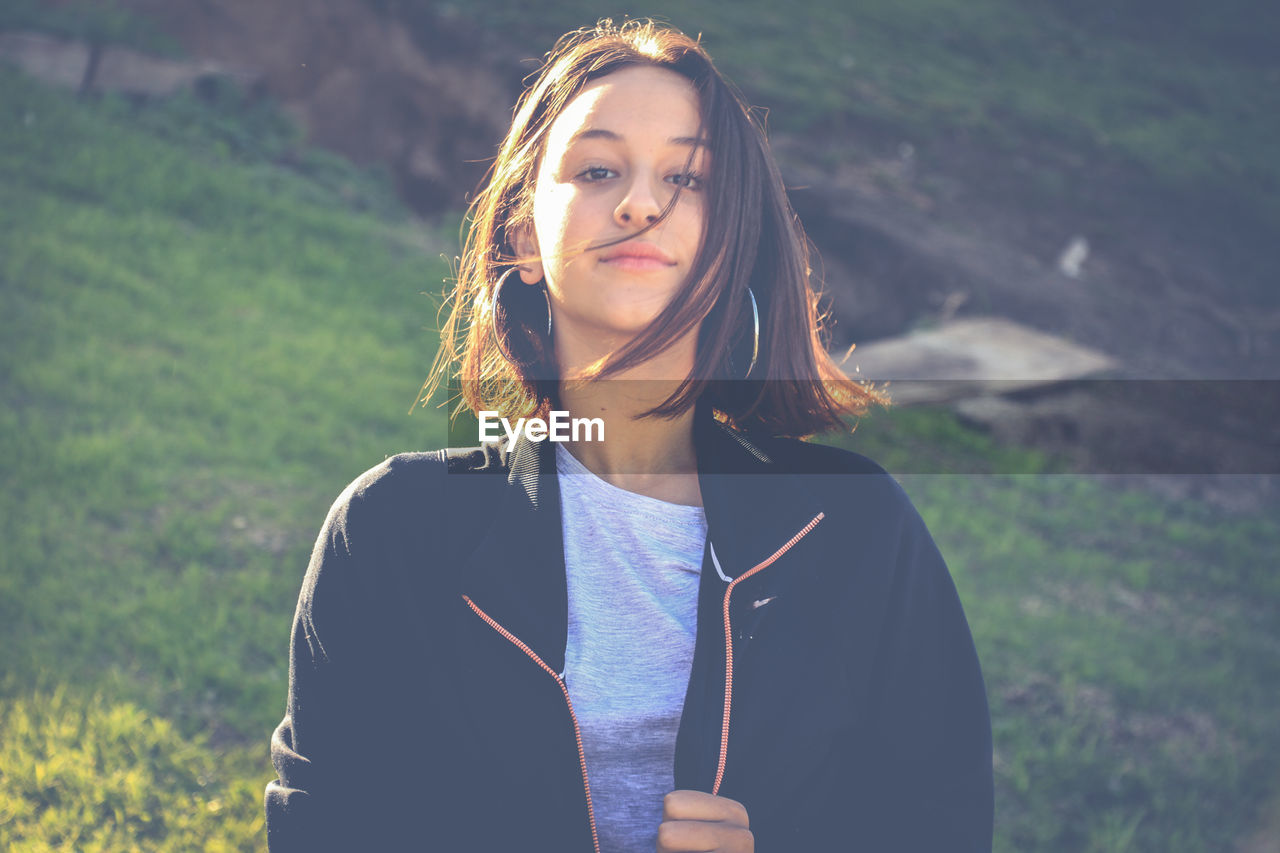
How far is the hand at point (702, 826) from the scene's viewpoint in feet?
5.05

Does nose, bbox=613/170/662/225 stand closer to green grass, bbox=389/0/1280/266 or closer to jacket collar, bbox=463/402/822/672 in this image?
jacket collar, bbox=463/402/822/672

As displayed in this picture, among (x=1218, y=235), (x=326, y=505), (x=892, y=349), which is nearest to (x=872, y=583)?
(x=326, y=505)

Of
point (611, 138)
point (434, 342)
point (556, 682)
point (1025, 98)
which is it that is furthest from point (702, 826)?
point (1025, 98)

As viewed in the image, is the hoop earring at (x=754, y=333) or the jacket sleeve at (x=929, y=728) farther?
the hoop earring at (x=754, y=333)

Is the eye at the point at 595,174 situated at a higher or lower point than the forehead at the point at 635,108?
lower

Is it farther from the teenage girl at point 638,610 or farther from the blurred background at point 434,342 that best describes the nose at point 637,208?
the blurred background at point 434,342

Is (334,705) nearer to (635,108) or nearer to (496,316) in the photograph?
(496,316)

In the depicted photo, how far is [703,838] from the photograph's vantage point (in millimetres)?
1548

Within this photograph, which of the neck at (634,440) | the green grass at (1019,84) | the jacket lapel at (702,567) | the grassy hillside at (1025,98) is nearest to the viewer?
the jacket lapel at (702,567)

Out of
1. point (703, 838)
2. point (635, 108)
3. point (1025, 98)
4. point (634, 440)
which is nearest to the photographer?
point (703, 838)

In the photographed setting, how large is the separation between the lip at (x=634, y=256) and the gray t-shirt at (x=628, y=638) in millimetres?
390

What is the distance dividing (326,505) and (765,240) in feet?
12.2

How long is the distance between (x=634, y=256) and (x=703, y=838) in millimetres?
923

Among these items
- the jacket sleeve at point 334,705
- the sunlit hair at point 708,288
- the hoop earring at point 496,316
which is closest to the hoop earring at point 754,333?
the sunlit hair at point 708,288
